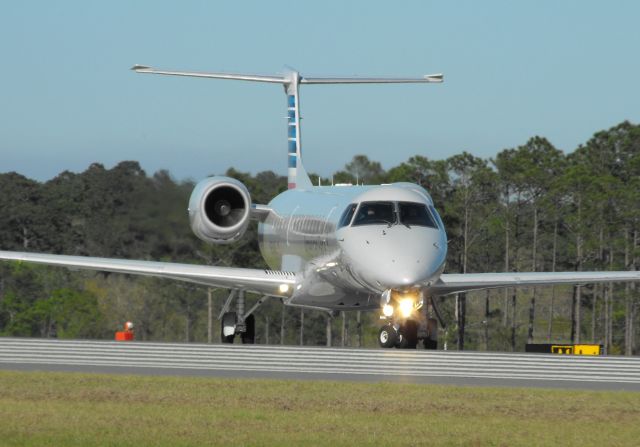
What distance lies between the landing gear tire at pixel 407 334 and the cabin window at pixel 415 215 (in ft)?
6.66

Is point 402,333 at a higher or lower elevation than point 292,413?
higher

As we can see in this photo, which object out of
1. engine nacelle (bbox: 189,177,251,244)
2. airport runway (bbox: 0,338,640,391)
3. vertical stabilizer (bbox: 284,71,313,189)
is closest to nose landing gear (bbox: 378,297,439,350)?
airport runway (bbox: 0,338,640,391)

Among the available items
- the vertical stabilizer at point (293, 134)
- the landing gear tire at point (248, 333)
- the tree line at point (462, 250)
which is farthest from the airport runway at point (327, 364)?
the tree line at point (462, 250)

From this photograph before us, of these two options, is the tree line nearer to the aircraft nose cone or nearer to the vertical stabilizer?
the vertical stabilizer

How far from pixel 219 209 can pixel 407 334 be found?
7.68m

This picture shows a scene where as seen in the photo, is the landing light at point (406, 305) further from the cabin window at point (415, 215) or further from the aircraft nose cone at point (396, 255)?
the cabin window at point (415, 215)

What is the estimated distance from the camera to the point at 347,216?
30.3 metres

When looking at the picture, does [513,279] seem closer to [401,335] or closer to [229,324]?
[401,335]

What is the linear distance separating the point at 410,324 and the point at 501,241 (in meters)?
58.9

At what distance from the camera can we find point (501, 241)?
87.2 m

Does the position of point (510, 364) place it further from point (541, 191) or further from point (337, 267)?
point (541, 191)

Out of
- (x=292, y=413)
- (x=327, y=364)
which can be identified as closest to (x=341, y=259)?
(x=327, y=364)

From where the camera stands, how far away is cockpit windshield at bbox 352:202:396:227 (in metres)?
29.2

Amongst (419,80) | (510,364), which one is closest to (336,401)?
(510,364)
